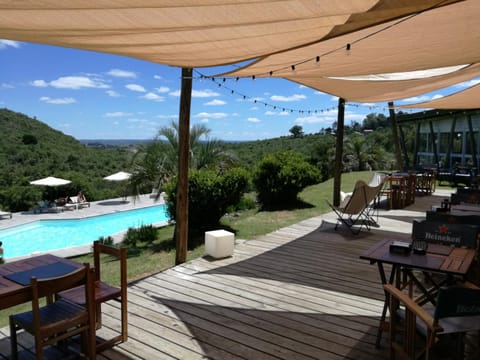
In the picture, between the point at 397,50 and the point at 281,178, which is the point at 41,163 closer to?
the point at 281,178

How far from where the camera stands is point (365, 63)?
199 inches

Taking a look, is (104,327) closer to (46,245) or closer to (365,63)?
(365,63)

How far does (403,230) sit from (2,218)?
1405cm

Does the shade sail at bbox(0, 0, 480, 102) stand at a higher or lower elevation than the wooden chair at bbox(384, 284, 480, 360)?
higher

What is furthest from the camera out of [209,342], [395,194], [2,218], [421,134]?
[421,134]


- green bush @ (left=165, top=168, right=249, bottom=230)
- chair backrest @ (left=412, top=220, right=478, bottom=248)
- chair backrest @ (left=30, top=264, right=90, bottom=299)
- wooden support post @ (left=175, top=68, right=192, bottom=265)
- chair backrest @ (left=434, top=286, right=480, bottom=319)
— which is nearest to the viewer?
chair backrest @ (left=434, top=286, right=480, bottom=319)

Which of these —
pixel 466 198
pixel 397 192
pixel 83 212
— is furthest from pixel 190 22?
pixel 83 212

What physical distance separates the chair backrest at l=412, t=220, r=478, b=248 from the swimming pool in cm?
882

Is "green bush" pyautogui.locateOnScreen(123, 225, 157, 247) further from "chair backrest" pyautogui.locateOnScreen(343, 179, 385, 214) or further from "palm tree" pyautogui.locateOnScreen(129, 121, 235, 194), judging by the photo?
"chair backrest" pyautogui.locateOnScreen(343, 179, 385, 214)

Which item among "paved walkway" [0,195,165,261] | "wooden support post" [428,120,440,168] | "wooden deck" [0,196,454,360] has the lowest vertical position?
"paved walkway" [0,195,165,261]

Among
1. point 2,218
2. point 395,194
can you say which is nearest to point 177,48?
point 395,194

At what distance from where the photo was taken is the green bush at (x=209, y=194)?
23.8 feet

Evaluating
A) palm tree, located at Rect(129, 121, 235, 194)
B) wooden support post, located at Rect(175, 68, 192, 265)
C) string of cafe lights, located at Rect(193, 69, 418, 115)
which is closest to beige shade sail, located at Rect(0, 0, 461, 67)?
wooden support post, located at Rect(175, 68, 192, 265)

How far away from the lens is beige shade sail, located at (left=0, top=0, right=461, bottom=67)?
Answer: 2379 mm
